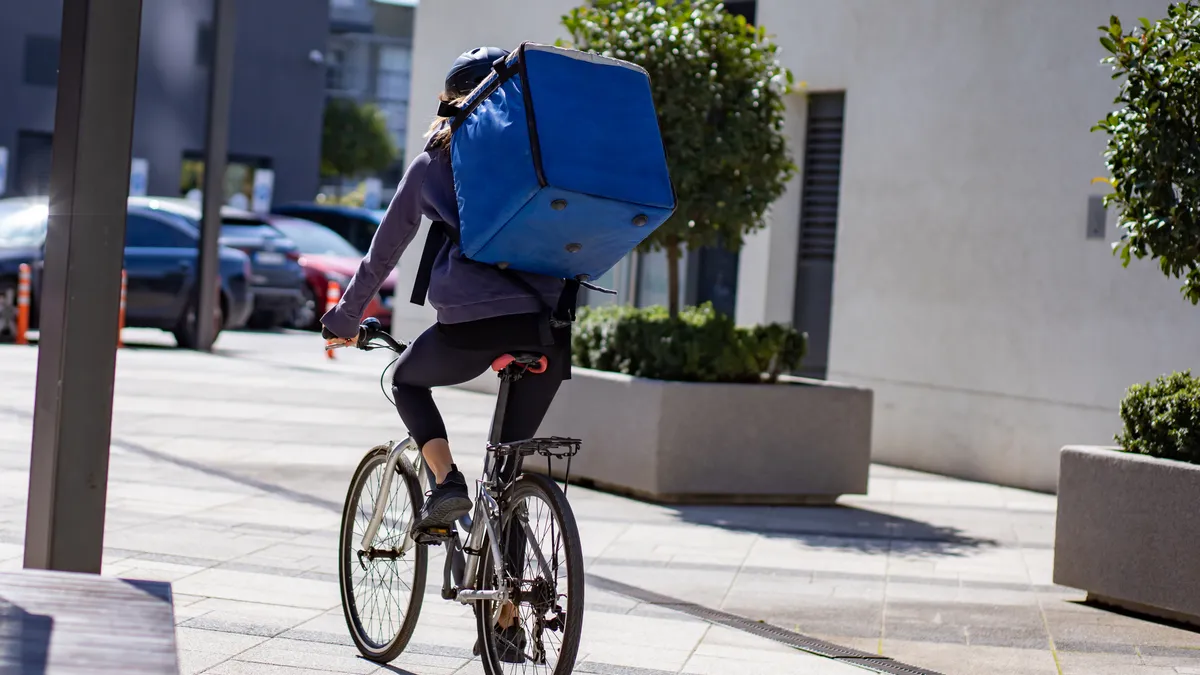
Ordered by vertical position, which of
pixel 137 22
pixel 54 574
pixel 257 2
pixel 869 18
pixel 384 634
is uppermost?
pixel 257 2

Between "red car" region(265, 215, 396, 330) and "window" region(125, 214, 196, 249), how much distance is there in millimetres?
3571

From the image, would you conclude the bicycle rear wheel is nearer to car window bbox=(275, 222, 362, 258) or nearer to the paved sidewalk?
the paved sidewalk

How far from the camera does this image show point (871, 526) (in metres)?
8.16

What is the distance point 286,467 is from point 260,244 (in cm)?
1172

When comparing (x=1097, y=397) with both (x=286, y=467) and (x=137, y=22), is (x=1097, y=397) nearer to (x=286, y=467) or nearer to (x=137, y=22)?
(x=286, y=467)

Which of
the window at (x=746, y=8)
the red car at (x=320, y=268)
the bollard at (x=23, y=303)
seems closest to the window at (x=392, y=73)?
the red car at (x=320, y=268)

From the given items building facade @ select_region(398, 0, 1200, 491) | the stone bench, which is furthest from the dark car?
the stone bench

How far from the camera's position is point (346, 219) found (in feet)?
84.4

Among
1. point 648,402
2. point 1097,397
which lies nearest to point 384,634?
point 648,402

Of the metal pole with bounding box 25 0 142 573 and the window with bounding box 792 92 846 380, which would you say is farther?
the window with bounding box 792 92 846 380

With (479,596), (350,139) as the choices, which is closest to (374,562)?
(479,596)

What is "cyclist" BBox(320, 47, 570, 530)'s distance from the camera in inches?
163

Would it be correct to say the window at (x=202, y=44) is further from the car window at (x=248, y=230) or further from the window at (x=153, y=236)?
the window at (x=153, y=236)

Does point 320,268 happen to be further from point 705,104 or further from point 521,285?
point 521,285
